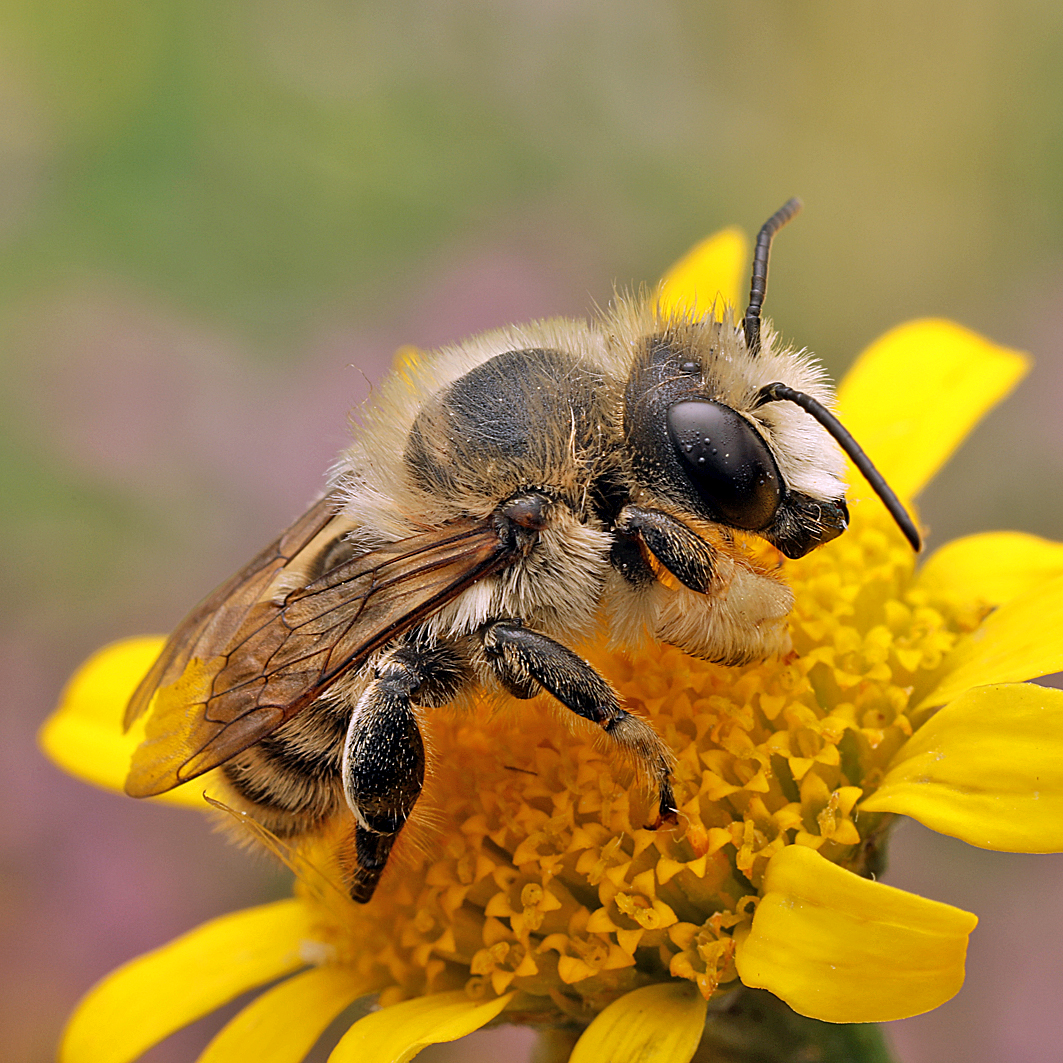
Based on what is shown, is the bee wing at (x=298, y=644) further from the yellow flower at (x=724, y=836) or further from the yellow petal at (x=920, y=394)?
the yellow petal at (x=920, y=394)

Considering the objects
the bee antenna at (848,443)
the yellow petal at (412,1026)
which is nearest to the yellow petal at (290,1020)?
the yellow petal at (412,1026)

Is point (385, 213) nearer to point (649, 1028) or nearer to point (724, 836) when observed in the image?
point (724, 836)

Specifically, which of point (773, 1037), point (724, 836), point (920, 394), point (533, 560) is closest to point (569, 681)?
point (533, 560)

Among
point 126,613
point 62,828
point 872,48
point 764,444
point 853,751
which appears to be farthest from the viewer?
point 872,48

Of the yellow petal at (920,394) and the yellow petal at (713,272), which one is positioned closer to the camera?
the yellow petal at (920,394)

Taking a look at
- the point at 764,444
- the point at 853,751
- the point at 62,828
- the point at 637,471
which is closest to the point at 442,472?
the point at 637,471

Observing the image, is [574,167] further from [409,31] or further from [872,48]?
[872,48]
